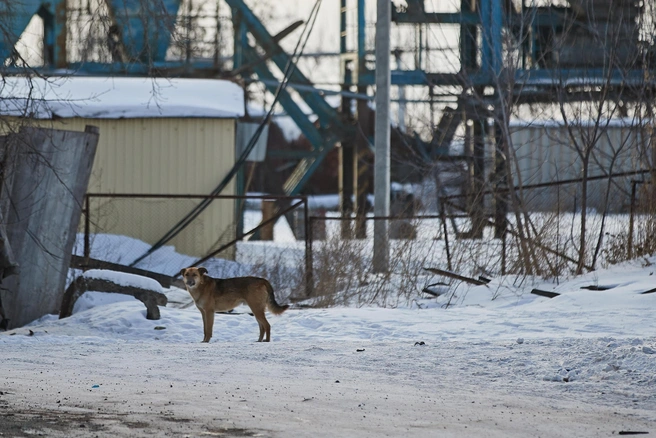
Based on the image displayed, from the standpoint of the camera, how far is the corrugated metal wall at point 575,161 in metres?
16.9

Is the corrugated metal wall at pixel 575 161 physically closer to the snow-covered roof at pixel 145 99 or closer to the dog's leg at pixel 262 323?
the dog's leg at pixel 262 323

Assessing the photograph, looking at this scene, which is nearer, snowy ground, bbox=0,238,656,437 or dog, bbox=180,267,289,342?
snowy ground, bbox=0,238,656,437

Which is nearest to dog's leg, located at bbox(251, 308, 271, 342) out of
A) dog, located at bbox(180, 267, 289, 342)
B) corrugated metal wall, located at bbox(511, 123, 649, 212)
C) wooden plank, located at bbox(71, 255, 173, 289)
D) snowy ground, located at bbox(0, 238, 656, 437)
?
dog, located at bbox(180, 267, 289, 342)

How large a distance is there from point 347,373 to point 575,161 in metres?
12.3

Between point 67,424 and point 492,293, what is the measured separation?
10.1m

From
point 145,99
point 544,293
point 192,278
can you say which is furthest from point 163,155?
point 192,278

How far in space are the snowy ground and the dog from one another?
0.42 m

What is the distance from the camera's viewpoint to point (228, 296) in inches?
470

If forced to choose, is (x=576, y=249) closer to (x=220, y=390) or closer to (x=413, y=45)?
(x=220, y=390)

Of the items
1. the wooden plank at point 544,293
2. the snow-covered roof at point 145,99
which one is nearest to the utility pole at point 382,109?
the snow-covered roof at point 145,99

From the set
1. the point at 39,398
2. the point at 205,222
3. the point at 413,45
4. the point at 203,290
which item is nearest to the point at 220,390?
the point at 39,398

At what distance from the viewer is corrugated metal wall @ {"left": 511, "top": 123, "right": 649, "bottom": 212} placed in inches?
665

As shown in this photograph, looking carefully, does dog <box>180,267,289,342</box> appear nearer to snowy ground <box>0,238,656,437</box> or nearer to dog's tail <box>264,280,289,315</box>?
dog's tail <box>264,280,289,315</box>

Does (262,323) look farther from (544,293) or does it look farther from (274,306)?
(544,293)
